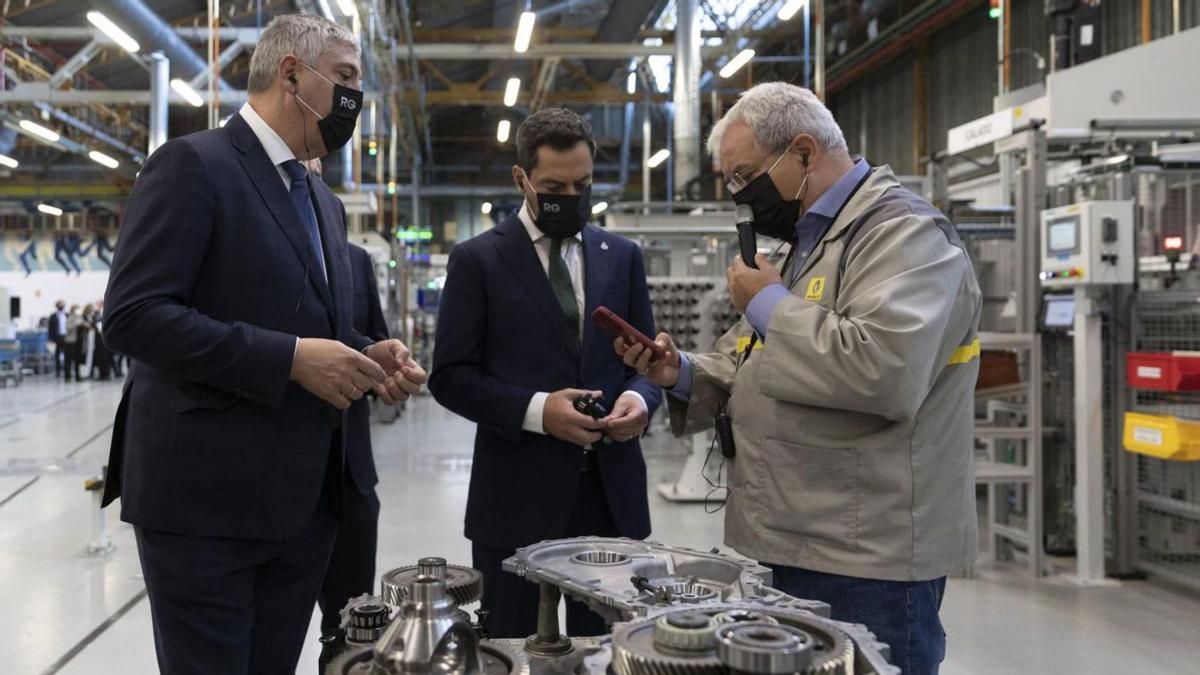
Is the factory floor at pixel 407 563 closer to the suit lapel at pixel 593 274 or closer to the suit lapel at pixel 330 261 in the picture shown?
the suit lapel at pixel 593 274

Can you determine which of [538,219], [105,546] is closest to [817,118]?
[538,219]

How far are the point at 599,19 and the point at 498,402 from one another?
43.3ft

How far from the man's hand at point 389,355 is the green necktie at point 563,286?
1.47ft

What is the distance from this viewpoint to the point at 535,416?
183cm

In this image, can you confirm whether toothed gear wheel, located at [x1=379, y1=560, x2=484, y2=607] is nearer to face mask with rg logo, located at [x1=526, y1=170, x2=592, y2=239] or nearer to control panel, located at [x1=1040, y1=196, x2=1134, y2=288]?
face mask with rg logo, located at [x1=526, y1=170, x2=592, y2=239]

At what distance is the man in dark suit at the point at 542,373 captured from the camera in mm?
1849

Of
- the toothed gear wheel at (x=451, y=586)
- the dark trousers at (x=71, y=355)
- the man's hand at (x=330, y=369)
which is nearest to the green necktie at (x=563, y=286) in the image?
the man's hand at (x=330, y=369)

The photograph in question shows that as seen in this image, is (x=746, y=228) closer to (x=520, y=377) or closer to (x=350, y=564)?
(x=520, y=377)

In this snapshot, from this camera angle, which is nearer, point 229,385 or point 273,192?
point 229,385

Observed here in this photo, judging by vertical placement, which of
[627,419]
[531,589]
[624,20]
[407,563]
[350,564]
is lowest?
[407,563]

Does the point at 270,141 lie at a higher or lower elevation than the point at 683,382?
higher

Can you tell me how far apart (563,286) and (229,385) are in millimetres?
821

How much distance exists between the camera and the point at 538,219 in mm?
2012

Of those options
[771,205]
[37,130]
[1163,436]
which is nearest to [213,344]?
[771,205]
